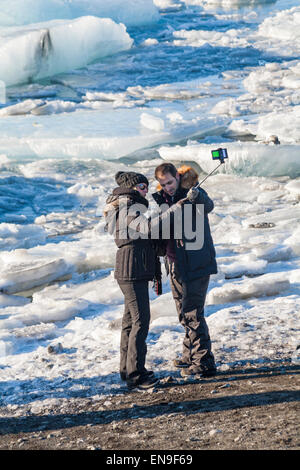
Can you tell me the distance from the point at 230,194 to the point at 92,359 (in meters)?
5.98

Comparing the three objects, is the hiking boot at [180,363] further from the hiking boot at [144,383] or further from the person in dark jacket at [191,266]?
the hiking boot at [144,383]

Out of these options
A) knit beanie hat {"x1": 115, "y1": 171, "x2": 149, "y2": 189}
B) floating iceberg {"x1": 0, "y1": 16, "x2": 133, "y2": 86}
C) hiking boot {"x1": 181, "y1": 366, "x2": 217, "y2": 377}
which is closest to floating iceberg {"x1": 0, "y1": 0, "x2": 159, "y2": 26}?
floating iceberg {"x1": 0, "y1": 16, "x2": 133, "y2": 86}

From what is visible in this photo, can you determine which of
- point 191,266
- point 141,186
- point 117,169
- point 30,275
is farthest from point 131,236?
point 117,169

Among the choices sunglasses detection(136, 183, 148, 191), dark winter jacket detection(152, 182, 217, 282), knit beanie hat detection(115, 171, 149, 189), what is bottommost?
dark winter jacket detection(152, 182, 217, 282)

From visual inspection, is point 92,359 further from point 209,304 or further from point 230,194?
point 230,194

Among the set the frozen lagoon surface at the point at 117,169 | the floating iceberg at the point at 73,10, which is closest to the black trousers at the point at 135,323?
the frozen lagoon surface at the point at 117,169

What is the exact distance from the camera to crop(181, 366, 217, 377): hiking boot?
14.8 ft

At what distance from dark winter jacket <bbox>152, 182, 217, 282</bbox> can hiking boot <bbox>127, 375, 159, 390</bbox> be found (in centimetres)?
68

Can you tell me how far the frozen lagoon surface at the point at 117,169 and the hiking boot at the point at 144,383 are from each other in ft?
0.37

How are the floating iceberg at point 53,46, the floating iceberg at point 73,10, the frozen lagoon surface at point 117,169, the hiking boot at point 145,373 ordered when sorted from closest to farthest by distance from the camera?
the hiking boot at point 145,373, the frozen lagoon surface at point 117,169, the floating iceberg at point 53,46, the floating iceberg at point 73,10

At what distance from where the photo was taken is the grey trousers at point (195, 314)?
443cm

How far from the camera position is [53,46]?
65.2 feet

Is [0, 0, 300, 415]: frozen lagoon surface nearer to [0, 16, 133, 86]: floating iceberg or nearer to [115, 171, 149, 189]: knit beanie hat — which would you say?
[0, 16, 133, 86]: floating iceberg
